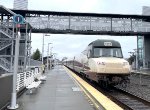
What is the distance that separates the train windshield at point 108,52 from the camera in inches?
870

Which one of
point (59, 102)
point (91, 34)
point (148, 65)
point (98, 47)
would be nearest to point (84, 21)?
point (91, 34)

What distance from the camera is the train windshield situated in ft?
72.5

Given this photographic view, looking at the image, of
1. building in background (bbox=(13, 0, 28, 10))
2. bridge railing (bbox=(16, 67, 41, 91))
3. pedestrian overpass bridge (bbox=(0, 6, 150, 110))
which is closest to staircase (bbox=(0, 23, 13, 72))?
pedestrian overpass bridge (bbox=(0, 6, 150, 110))

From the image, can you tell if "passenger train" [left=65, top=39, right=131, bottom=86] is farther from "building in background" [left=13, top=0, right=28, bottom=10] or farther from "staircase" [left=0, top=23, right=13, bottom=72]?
"building in background" [left=13, top=0, right=28, bottom=10]

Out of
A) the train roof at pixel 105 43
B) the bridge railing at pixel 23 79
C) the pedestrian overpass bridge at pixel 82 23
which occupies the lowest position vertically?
the bridge railing at pixel 23 79

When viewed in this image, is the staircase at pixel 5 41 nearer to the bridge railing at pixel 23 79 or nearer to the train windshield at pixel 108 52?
the bridge railing at pixel 23 79

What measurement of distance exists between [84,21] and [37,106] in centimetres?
5274

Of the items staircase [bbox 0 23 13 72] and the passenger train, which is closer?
the passenger train

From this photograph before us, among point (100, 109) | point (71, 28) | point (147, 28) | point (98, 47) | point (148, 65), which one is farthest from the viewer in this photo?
point (148, 65)

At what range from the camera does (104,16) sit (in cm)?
6744

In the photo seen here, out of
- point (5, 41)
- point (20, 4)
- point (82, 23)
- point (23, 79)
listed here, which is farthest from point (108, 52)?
point (20, 4)

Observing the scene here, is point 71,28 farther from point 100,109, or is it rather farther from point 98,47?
point 100,109

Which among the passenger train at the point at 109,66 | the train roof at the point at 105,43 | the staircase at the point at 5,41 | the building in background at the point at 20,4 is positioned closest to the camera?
the passenger train at the point at 109,66

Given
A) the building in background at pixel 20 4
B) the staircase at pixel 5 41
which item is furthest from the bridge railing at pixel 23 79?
the building in background at pixel 20 4
